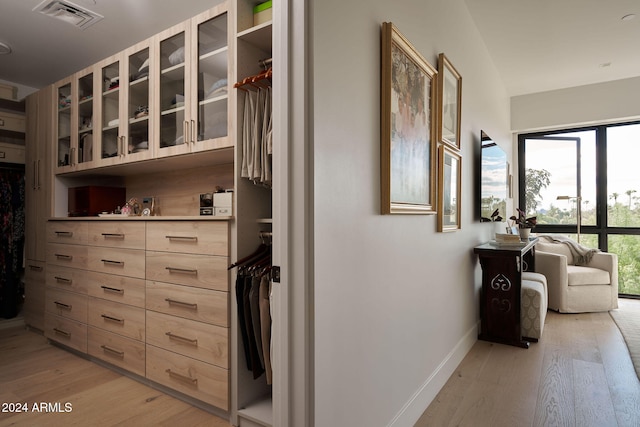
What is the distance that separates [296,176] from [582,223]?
5250mm

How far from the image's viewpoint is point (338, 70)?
137 centimetres

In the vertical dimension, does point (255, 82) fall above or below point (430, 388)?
above

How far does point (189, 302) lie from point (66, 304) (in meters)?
1.53

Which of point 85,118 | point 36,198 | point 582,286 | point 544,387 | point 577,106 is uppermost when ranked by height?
point 577,106

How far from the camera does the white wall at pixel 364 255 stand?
50.8 inches

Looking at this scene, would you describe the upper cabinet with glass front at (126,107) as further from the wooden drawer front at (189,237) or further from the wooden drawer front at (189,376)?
the wooden drawer front at (189,376)

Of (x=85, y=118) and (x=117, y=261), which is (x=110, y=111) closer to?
(x=85, y=118)

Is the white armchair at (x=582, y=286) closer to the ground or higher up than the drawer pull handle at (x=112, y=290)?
closer to the ground

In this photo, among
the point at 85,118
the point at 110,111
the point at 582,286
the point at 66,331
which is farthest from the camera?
the point at 582,286

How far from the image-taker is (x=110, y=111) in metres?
2.74

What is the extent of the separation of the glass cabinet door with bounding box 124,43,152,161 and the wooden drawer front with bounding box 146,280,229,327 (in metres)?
0.91

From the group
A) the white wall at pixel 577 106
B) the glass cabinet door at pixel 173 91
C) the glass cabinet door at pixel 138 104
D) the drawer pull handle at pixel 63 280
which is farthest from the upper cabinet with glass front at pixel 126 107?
the white wall at pixel 577 106

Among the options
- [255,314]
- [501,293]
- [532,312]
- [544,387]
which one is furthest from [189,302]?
[532,312]

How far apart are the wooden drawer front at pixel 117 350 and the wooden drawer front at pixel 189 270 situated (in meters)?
0.48
